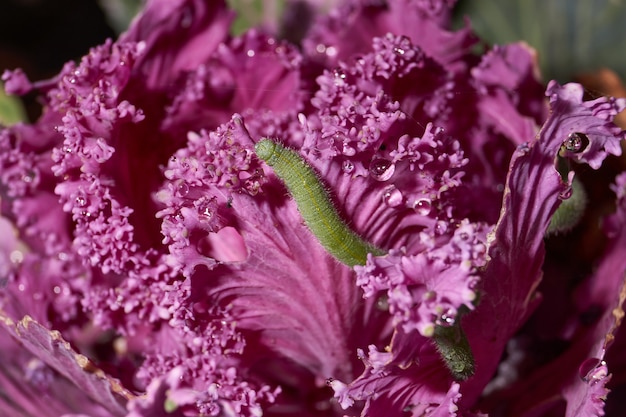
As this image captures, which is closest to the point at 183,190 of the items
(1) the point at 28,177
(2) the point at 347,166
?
(2) the point at 347,166

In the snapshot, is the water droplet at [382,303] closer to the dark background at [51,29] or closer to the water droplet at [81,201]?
the water droplet at [81,201]

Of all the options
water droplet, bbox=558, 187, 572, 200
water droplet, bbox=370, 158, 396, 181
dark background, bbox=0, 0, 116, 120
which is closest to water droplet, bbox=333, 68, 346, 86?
water droplet, bbox=370, 158, 396, 181

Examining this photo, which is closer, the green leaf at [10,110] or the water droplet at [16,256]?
the water droplet at [16,256]

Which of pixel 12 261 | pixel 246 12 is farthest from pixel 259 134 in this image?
pixel 246 12

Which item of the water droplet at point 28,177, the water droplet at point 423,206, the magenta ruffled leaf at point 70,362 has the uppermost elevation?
the water droplet at point 423,206

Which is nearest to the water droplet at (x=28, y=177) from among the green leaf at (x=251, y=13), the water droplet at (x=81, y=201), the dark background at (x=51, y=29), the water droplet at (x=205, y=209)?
the water droplet at (x=81, y=201)

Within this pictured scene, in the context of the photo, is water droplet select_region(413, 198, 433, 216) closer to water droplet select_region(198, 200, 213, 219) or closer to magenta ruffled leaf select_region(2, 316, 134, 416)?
water droplet select_region(198, 200, 213, 219)
